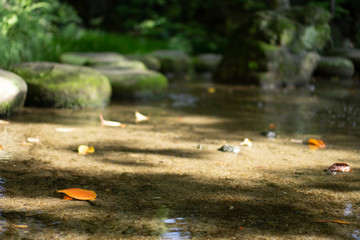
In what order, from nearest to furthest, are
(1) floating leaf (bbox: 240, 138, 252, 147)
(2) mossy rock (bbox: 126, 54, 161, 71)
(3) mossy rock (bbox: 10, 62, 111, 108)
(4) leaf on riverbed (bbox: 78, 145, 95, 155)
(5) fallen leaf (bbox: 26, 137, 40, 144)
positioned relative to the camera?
(4) leaf on riverbed (bbox: 78, 145, 95, 155), (5) fallen leaf (bbox: 26, 137, 40, 144), (1) floating leaf (bbox: 240, 138, 252, 147), (3) mossy rock (bbox: 10, 62, 111, 108), (2) mossy rock (bbox: 126, 54, 161, 71)

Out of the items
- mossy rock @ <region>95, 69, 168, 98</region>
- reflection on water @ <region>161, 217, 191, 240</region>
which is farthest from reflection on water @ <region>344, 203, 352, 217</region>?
mossy rock @ <region>95, 69, 168, 98</region>

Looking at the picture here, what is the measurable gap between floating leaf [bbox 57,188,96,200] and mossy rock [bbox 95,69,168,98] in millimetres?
3478

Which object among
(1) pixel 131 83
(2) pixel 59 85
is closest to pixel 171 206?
(2) pixel 59 85

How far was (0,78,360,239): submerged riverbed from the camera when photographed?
1647 mm

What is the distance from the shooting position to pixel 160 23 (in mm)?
14594

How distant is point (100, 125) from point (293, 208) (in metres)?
2.15

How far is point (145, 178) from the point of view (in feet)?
7.39

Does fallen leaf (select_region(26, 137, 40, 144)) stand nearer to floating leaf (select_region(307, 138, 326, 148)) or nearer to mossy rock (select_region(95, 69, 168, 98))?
floating leaf (select_region(307, 138, 326, 148))

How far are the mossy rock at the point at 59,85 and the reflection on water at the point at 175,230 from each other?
2994 mm

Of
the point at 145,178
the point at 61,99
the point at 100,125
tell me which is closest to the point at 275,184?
the point at 145,178

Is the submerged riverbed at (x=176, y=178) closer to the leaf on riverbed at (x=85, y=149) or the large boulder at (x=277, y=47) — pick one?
the leaf on riverbed at (x=85, y=149)

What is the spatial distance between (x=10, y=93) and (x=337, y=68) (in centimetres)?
830

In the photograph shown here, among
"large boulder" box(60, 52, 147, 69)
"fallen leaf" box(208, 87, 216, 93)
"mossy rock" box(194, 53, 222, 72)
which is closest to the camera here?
"large boulder" box(60, 52, 147, 69)

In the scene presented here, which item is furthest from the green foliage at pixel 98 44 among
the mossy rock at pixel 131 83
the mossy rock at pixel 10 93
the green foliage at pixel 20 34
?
the mossy rock at pixel 10 93
